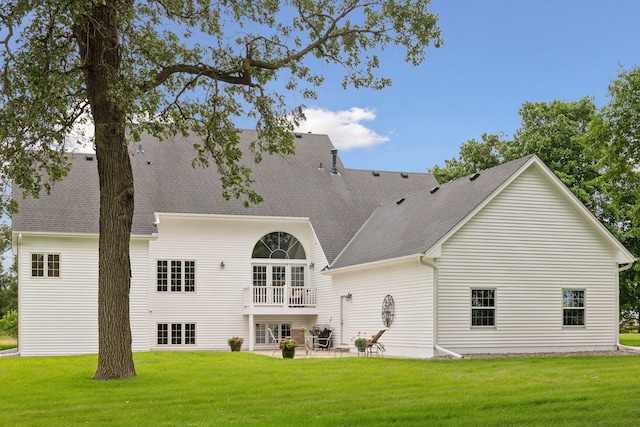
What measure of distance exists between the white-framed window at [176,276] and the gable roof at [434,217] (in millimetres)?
5306

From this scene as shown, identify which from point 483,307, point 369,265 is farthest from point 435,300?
point 369,265

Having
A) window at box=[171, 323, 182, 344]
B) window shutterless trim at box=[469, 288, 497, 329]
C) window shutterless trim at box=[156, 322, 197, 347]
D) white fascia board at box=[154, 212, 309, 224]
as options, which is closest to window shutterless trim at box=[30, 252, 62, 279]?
white fascia board at box=[154, 212, 309, 224]

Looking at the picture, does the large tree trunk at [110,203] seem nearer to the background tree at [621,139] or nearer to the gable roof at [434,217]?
the gable roof at [434,217]

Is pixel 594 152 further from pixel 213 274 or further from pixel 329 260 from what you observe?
pixel 213 274

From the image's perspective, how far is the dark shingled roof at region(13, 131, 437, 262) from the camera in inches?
1120

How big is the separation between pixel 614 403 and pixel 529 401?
1.24 m

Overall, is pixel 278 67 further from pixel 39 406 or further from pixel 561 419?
pixel 561 419

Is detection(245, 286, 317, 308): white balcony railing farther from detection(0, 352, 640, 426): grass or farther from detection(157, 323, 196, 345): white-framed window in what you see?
detection(0, 352, 640, 426): grass

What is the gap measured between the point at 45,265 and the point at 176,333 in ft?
17.8

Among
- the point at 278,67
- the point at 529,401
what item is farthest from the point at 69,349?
the point at 529,401

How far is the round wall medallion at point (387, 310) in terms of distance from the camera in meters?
25.3

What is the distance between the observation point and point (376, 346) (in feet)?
83.2

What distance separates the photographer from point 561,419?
11.1 meters

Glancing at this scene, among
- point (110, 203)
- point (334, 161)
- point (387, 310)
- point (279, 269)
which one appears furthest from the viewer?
point (334, 161)
